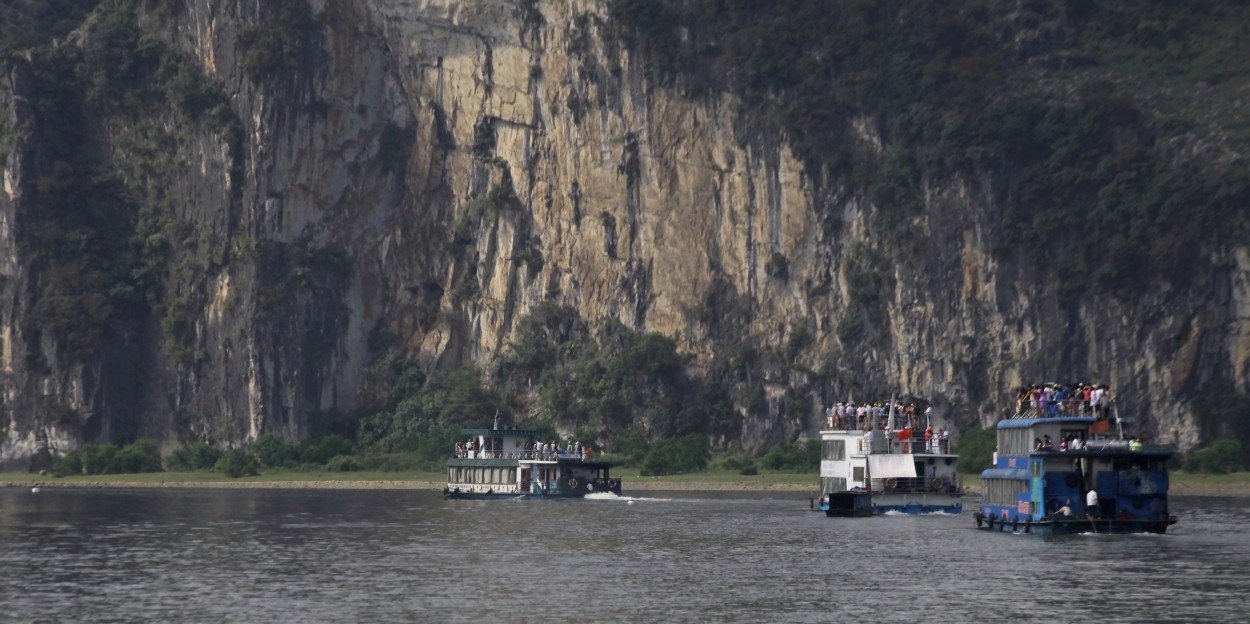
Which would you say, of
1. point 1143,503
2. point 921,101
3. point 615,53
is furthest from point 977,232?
point 1143,503

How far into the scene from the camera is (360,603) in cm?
5766

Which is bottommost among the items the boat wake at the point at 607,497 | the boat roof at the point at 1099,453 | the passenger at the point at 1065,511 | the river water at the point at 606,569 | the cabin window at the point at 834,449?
the river water at the point at 606,569

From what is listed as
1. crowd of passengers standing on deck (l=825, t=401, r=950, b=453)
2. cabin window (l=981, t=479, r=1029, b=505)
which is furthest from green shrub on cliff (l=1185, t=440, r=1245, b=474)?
cabin window (l=981, t=479, r=1029, b=505)

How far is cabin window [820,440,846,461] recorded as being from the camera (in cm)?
9706

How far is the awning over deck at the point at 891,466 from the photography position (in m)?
93.7

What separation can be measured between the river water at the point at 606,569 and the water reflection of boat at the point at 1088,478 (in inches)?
35.0

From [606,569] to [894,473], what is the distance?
1169 inches

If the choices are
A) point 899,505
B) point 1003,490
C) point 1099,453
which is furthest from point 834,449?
point 1099,453

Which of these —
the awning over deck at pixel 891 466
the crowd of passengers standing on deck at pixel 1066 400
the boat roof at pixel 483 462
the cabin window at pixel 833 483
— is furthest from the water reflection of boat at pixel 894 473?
the boat roof at pixel 483 462

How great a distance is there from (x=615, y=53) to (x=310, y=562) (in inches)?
3833

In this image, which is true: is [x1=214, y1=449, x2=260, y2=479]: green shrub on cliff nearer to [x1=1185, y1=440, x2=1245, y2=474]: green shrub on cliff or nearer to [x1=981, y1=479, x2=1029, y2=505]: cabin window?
[x1=1185, y1=440, x2=1245, y2=474]: green shrub on cliff

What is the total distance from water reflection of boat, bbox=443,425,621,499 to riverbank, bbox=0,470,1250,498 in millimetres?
9646

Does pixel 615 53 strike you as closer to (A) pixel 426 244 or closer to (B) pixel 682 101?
(B) pixel 682 101

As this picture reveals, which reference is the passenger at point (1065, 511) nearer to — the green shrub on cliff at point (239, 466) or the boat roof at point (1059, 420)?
the boat roof at point (1059, 420)
